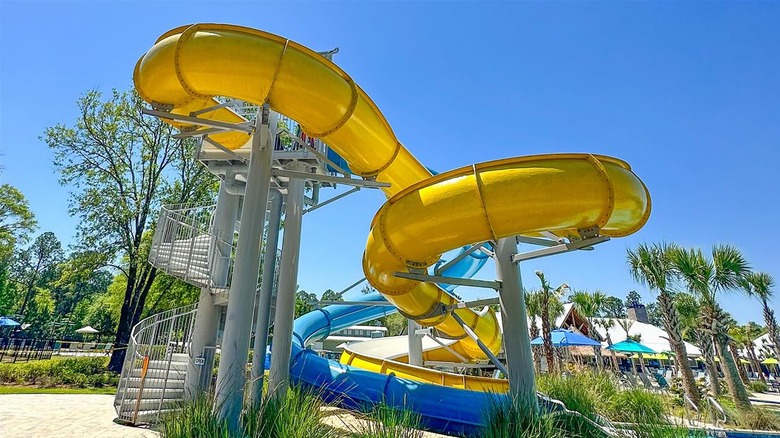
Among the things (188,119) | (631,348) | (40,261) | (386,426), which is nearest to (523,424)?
(386,426)

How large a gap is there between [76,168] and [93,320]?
158ft

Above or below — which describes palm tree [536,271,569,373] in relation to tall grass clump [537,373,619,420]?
above

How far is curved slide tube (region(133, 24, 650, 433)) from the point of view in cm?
522

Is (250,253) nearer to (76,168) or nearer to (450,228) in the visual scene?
(450,228)

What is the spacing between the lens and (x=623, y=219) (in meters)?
5.38

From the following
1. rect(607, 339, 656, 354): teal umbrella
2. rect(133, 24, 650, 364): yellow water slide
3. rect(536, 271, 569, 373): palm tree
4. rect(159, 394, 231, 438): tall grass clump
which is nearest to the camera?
rect(159, 394, 231, 438): tall grass clump

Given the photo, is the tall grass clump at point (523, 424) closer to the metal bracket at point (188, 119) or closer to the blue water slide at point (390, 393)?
the blue water slide at point (390, 393)

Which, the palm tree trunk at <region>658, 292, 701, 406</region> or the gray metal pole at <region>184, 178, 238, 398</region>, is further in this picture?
the palm tree trunk at <region>658, 292, 701, 406</region>

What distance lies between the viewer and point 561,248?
20.3 feet

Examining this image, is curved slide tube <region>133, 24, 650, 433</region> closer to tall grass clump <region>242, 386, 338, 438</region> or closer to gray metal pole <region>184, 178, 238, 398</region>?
tall grass clump <region>242, 386, 338, 438</region>

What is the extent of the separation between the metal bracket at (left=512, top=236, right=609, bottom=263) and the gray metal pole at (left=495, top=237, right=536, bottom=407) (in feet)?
0.77

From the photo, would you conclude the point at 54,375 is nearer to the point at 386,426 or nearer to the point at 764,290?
the point at 386,426

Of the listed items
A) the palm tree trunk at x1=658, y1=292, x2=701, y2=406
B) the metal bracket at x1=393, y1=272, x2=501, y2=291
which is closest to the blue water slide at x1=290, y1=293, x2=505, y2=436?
the metal bracket at x1=393, y1=272, x2=501, y2=291

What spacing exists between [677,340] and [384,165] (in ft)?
48.6
